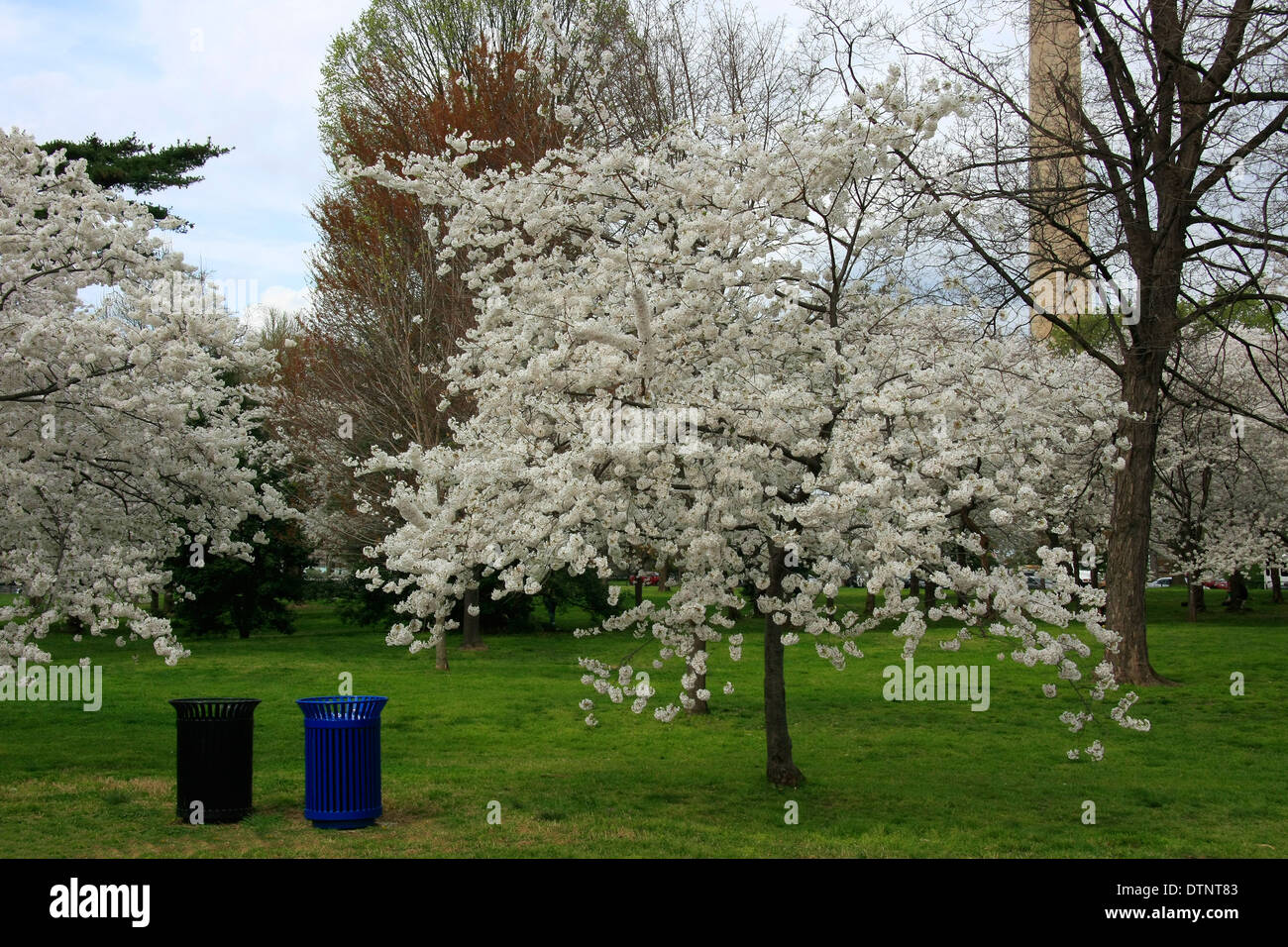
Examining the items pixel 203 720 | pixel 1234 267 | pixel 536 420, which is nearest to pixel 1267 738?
pixel 1234 267

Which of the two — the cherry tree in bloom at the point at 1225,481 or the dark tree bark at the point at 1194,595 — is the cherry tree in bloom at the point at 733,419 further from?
the dark tree bark at the point at 1194,595

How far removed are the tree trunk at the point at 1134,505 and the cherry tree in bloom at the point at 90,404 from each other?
1215 centimetres

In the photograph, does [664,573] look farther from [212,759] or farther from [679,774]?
[212,759]

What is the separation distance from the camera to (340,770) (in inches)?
348

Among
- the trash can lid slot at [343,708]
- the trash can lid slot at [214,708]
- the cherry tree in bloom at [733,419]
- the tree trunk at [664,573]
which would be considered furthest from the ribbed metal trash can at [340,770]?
the tree trunk at [664,573]

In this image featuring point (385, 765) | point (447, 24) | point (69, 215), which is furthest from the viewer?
point (447, 24)

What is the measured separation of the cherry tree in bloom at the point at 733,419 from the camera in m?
8.06

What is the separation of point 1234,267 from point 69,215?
1325 cm

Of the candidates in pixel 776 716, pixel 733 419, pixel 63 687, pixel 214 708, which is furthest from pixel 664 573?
pixel 63 687

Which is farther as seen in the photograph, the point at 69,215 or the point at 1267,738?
the point at 1267,738

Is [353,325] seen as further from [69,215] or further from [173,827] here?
[173,827]

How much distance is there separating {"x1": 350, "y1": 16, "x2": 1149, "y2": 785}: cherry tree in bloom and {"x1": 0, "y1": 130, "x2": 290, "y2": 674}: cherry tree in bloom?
98.6 inches

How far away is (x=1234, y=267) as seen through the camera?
46.3ft

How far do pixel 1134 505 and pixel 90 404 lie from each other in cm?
1389
